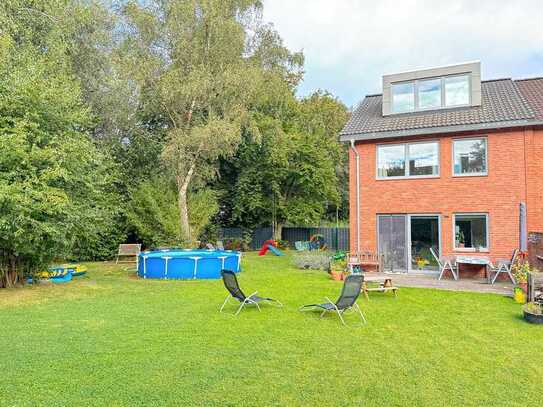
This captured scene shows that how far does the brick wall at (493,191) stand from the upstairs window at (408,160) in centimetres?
23

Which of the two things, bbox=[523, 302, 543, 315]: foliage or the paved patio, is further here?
the paved patio

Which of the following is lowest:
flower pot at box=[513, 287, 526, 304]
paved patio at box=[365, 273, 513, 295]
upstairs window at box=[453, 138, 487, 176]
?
paved patio at box=[365, 273, 513, 295]

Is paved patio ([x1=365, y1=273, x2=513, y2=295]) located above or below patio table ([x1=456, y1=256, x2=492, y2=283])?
below

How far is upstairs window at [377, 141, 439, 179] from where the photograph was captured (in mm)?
15414

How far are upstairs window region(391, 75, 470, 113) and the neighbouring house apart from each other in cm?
4

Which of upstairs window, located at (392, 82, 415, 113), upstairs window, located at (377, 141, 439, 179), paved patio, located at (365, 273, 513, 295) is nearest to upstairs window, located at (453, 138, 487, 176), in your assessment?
upstairs window, located at (377, 141, 439, 179)

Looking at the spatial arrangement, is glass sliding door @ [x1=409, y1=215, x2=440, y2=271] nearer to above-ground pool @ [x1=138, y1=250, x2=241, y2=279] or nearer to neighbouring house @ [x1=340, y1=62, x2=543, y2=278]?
neighbouring house @ [x1=340, y1=62, x2=543, y2=278]

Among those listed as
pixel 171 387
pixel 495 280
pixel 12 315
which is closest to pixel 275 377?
pixel 171 387

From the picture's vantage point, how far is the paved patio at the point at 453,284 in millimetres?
11989

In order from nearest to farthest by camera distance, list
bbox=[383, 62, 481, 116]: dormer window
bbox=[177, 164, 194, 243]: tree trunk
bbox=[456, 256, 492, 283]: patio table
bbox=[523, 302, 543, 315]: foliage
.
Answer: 1. bbox=[523, 302, 543, 315]: foliage
2. bbox=[456, 256, 492, 283]: patio table
3. bbox=[383, 62, 481, 116]: dormer window
4. bbox=[177, 164, 194, 243]: tree trunk

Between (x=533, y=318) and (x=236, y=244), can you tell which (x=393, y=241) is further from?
(x=236, y=244)

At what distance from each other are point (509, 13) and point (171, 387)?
1598cm

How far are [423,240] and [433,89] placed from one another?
577 cm

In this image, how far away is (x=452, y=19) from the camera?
A: 1634cm
